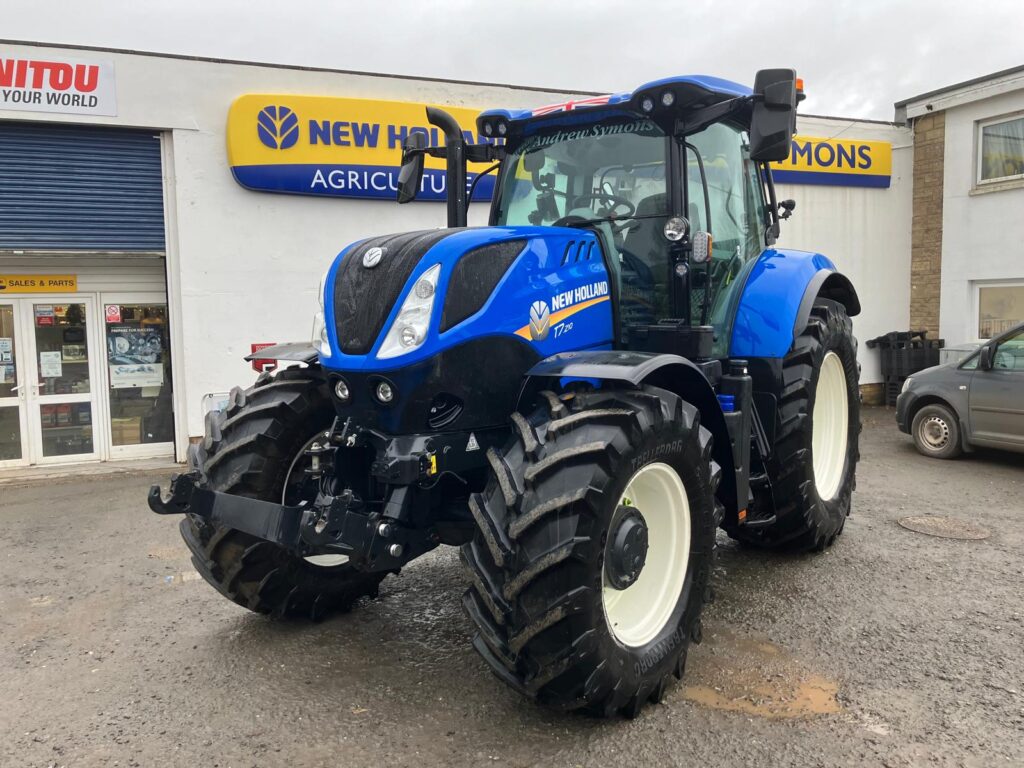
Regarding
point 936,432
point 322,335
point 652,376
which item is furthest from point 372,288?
point 936,432

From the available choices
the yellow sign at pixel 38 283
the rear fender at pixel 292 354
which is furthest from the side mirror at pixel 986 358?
the yellow sign at pixel 38 283

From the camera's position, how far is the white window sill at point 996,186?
11.0 meters

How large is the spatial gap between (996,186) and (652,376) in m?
10.4

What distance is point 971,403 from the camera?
813 centimetres

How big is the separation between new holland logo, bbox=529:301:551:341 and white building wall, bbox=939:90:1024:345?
34.4 ft

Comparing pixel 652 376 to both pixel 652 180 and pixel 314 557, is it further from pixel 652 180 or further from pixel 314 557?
pixel 314 557

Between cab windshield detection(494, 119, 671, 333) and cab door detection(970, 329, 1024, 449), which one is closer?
cab windshield detection(494, 119, 671, 333)

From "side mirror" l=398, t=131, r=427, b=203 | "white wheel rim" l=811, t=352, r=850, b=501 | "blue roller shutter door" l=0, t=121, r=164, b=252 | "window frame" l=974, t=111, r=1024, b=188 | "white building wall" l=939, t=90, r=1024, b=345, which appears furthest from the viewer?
"window frame" l=974, t=111, r=1024, b=188

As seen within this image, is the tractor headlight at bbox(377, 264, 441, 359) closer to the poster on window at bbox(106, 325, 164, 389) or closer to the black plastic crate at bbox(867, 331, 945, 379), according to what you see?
the poster on window at bbox(106, 325, 164, 389)

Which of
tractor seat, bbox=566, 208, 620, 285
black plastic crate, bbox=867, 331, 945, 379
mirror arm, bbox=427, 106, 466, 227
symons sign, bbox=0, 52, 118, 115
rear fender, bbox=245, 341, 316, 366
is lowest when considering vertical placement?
black plastic crate, bbox=867, 331, 945, 379

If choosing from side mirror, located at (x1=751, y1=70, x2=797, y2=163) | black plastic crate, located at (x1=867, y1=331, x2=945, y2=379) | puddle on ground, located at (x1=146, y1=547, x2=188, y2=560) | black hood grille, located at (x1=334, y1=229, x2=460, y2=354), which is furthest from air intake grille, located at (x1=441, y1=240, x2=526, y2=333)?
black plastic crate, located at (x1=867, y1=331, x2=945, y2=379)

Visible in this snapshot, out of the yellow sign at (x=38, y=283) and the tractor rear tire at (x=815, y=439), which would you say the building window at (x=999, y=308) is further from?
the yellow sign at (x=38, y=283)

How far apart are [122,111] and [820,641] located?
27.8 feet

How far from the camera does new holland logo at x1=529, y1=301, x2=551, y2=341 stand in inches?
130
